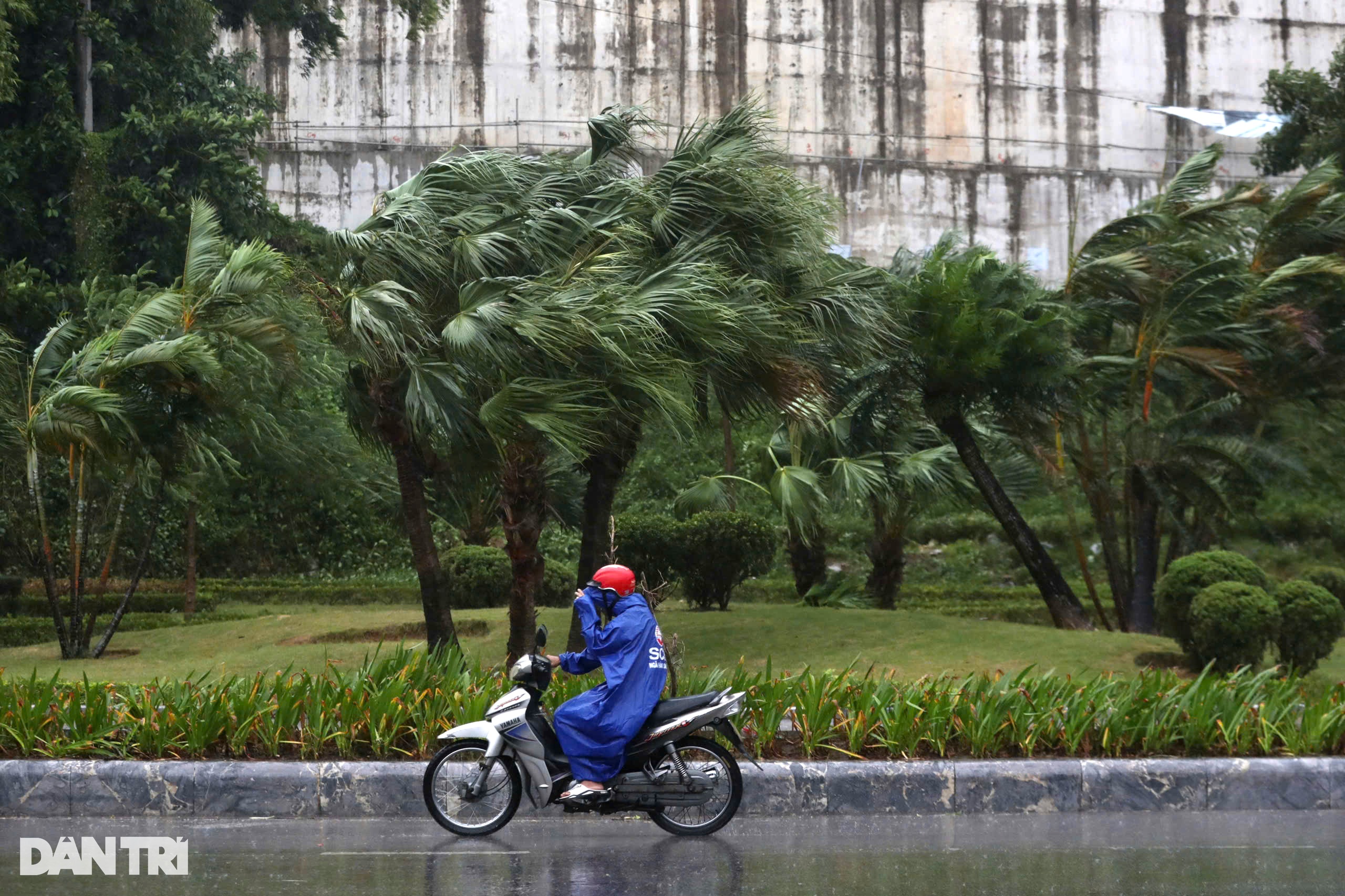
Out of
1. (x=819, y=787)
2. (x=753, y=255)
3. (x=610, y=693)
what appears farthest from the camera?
(x=753, y=255)

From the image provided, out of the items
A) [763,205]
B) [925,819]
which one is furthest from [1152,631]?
[925,819]

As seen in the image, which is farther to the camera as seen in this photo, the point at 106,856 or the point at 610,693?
the point at 610,693

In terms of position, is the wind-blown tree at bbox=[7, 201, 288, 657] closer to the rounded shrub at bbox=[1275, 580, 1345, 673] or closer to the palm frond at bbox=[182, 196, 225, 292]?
the palm frond at bbox=[182, 196, 225, 292]

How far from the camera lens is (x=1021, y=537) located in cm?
1620

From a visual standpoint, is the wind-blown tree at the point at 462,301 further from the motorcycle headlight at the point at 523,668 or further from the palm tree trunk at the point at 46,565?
the motorcycle headlight at the point at 523,668

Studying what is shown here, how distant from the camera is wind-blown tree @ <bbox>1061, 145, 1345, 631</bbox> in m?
16.9

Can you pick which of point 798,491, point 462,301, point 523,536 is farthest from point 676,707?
point 798,491

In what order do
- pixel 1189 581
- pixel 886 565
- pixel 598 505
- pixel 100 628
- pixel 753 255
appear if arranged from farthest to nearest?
pixel 100 628, pixel 886 565, pixel 598 505, pixel 753 255, pixel 1189 581

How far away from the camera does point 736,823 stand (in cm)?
780

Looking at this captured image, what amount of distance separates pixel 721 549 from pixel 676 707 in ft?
31.6

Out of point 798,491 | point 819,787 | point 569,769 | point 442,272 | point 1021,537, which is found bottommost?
point 819,787

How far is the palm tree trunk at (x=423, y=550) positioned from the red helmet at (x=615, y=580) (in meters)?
6.67

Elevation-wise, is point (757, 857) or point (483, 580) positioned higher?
point (483, 580)

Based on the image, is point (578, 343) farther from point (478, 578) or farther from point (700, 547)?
point (478, 578)
